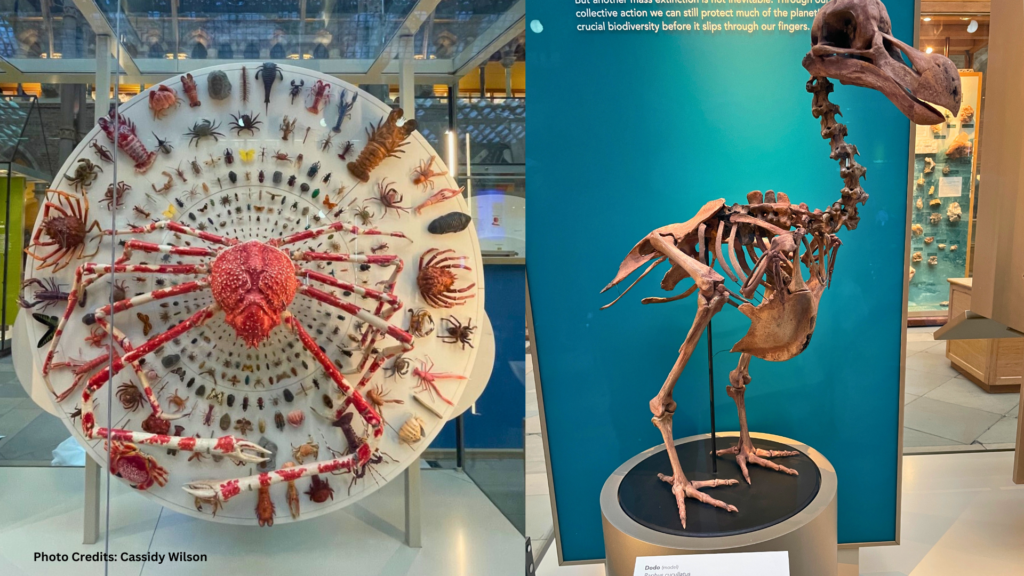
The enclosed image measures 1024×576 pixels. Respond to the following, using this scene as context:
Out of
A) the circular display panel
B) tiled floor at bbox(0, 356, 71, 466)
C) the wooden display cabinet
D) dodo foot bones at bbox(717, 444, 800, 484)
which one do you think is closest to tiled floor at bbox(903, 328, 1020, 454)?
the wooden display cabinet

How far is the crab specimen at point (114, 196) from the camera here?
4.50 feet

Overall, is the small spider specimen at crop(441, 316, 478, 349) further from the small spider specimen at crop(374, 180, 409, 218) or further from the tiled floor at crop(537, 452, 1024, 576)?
the tiled floor at crop(537, 452, 1024, 576)

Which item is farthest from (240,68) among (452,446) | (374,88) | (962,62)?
(962,62)

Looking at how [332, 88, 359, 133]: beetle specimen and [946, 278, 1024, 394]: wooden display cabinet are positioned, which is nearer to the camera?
[332, 88, 359, 133]: beetle specimen

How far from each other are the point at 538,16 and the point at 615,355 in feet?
3.73

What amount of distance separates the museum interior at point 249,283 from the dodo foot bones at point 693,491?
23.7 inches

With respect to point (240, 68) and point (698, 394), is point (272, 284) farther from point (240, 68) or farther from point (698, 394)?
point (698, 394)

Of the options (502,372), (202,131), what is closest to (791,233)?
(502,372)

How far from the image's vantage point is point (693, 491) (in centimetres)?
185

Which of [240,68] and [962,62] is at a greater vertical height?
[962,62]

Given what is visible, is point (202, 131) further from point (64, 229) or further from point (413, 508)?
point (413, 508)

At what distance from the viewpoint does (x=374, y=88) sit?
146 centimetres

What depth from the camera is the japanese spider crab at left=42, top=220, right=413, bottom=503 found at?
137cm

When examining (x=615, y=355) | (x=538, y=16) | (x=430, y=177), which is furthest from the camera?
(x=615, y=355)
